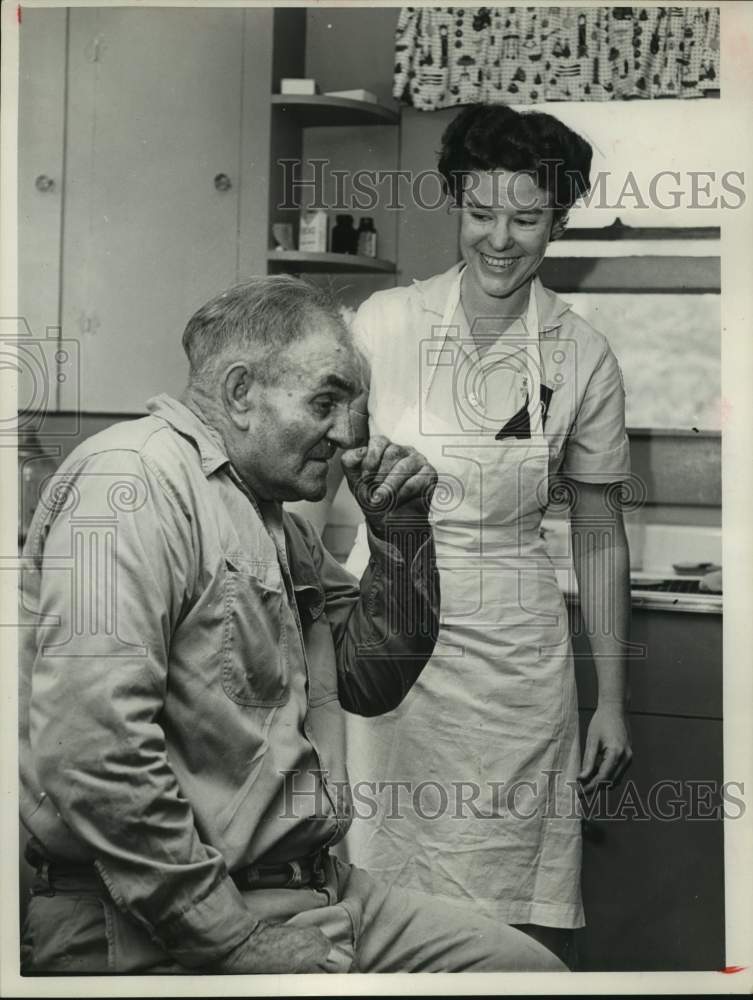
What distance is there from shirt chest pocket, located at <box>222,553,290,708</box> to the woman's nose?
2.49ft

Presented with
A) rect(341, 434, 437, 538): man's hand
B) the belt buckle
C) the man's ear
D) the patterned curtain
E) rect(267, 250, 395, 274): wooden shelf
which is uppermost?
the patterned curtain

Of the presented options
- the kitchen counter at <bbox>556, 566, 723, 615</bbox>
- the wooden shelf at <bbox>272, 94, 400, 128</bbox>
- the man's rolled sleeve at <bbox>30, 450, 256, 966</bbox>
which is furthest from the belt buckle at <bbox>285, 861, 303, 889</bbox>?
the wooden shelf at <bbox>272, 94, 400, 128</bbox>

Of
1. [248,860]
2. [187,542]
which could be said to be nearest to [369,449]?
[187,542]

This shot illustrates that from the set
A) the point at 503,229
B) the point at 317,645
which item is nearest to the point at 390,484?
the point at 317,645

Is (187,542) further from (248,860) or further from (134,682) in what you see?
(248,860)

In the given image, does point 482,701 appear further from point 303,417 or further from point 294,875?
point 303,417

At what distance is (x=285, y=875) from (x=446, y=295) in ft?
3.64

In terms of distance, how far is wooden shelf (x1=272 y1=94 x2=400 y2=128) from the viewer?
211cm

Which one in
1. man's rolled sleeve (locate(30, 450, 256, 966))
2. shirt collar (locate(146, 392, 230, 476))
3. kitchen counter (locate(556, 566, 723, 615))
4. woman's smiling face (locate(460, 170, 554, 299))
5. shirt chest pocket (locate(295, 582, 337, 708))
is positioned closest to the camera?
man's rolled sleeve (locate(30, 450, 256, 966))

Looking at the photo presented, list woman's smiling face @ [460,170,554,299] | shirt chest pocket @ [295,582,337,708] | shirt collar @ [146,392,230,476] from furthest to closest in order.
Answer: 1. woman's smiling face @ [460,170,554,299]
2. shirt chest pocket @ [295,582,337,708]
3. shirt collar @ [146,392,230,476]

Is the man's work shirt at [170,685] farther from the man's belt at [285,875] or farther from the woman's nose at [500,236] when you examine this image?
the woman's nose at [500,236]

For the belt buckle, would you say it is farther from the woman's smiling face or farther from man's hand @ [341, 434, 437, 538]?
the woman's smiling face

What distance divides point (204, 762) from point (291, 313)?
762 mm

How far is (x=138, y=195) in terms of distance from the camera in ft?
6.98
